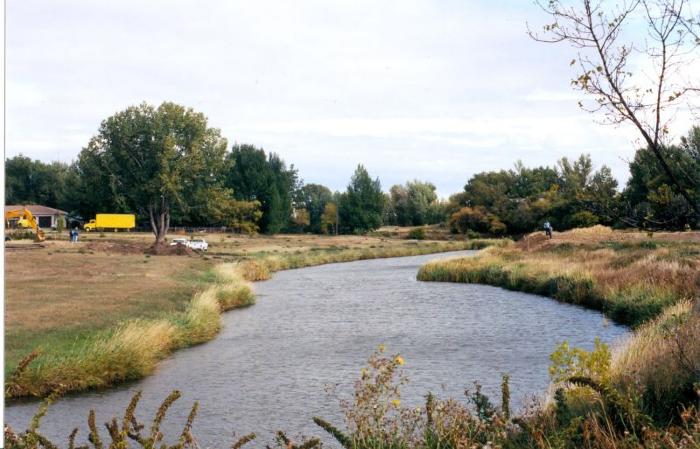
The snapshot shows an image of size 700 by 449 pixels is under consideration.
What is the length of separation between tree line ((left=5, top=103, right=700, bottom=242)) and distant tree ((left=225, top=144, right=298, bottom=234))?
0.47 ft

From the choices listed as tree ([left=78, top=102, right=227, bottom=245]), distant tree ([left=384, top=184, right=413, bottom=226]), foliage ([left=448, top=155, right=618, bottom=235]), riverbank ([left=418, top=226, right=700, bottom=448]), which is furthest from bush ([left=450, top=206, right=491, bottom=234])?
tree ([left=78, top=102, right=227, bottom=245])

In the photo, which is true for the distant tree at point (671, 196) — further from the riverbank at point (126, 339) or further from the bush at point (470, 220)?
the bush at point (470, 220)

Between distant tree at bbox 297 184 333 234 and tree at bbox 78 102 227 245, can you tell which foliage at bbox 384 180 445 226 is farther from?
tree at bbox 78 102 227 245

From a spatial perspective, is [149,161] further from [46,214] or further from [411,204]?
[411,204]

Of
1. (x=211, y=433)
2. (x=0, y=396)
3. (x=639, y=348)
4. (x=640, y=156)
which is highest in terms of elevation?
(x=640, y=156)

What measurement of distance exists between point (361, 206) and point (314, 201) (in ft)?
44.5

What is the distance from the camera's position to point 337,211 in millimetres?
112250

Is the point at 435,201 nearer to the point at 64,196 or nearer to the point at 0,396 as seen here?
the point at 64,196

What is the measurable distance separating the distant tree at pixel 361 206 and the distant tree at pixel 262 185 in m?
8.74

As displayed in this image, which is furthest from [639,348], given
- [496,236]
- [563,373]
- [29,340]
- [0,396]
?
[496,236]

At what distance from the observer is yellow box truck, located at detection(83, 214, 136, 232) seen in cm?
8156

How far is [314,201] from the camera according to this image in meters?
125

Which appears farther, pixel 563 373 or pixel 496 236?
pixel 496 236

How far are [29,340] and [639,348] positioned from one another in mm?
15181
